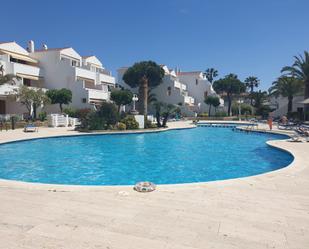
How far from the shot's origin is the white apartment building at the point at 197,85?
206ft

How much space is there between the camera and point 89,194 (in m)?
5.62

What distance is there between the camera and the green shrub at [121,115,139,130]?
83.3ft

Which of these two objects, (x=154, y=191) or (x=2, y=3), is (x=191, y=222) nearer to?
(x=154, y=191)

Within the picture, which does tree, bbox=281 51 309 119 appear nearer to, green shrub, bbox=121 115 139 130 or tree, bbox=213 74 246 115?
tree, bbox=213 74 246 115

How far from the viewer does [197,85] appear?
64188mm

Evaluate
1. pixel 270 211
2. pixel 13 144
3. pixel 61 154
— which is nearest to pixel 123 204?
pixel 270 211

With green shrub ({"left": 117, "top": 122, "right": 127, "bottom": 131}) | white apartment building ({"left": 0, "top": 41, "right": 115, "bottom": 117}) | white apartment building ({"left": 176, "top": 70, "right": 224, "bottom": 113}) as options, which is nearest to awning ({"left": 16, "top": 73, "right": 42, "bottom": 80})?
white apartment building ({"left": 0, "top": 41, "right": 115, "bottom": 117})

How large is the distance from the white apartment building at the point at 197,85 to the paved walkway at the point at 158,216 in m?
57.1

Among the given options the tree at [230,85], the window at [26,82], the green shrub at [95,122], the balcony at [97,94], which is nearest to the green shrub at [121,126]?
the green shrub at [95,122]

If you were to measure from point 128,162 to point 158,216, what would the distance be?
8321 mm

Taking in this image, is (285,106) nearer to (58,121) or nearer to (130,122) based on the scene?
(130,122)

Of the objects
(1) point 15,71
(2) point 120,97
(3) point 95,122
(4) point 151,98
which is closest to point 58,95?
(1) point 15,71

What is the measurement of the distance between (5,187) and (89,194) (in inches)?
90.5

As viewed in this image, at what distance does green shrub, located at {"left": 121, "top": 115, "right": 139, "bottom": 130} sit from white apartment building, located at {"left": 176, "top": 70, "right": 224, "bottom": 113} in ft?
125
